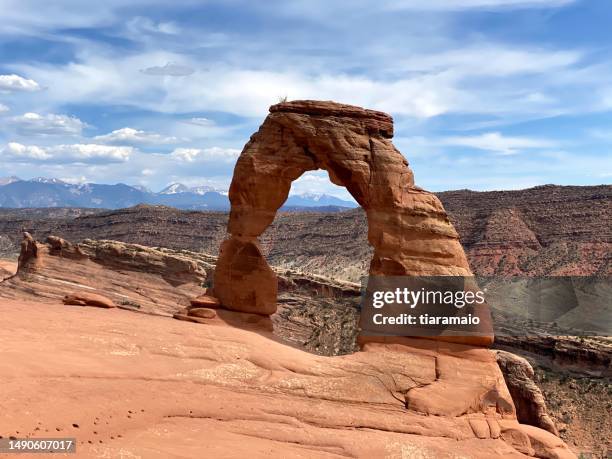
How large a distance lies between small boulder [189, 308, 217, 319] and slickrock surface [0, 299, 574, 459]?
5.03ft

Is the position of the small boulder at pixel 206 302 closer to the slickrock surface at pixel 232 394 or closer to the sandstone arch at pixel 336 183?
the sandstone arch at pixel 336 183

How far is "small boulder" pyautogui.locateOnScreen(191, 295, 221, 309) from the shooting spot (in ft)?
64.4

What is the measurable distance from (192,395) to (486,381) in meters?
8.53

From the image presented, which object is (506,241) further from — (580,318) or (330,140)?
(330,140)

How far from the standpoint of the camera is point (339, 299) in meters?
48.4

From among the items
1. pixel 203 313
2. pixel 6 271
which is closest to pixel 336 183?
pixel 203 313

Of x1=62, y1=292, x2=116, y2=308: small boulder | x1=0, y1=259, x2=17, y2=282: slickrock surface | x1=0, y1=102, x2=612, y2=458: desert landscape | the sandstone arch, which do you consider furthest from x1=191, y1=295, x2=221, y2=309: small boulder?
x1=0, y1=259, x2=17, y2=282: slickrock surface

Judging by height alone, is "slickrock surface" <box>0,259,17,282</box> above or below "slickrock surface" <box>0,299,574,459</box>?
below

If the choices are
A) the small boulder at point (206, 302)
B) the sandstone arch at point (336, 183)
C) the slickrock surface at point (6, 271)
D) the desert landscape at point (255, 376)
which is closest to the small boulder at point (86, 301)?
the desert landscape at point (255, 376)

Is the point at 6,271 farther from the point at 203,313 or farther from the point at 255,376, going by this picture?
the point at 255,376

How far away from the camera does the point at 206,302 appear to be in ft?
64.6

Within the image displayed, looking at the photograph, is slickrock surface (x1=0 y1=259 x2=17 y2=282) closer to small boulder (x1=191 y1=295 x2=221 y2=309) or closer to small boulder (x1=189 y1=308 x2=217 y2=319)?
small boulder (x1=191 y1=295 x2=221 y2=309)

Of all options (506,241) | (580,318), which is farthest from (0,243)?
(580,318)

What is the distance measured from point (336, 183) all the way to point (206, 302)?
5961mm
